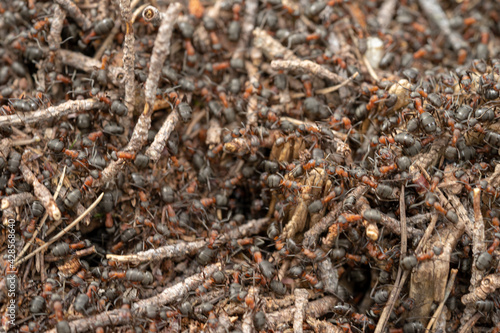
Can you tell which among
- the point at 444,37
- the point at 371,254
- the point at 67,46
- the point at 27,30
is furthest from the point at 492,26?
the point at 27,30

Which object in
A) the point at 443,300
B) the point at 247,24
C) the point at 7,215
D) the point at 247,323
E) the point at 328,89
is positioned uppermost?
the point at 247,24

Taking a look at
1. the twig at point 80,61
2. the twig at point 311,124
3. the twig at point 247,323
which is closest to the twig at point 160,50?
the twig at point 80,61

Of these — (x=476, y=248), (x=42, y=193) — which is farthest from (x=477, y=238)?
(x=42, y=193)

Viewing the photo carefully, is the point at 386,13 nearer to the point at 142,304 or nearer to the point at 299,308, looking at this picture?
the point at 299,308

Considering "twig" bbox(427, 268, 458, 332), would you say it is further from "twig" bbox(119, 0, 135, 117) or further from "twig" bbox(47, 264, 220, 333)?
"twig" bbox(119, 0, 135, 117)

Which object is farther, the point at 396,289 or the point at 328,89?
the point at 328,89

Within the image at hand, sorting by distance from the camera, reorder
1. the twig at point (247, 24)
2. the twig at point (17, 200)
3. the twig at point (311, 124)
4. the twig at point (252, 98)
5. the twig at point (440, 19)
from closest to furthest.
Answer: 1. the twig at point (17, 200)
2. the twig at point (311, 124)
3. the twig at point (252, 98)
4. the twig at point (247, 24)
5. the twig at point (440, 19)

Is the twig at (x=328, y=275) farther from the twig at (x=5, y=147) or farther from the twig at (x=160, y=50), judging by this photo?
the twig at (x=5, y=147)
